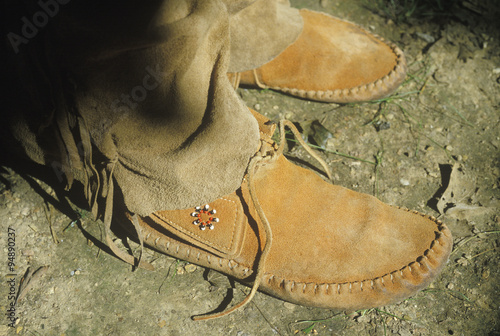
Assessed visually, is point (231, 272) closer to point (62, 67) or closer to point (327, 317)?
point (327, 317)

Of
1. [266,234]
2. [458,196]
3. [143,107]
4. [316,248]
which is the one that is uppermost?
[143,107]

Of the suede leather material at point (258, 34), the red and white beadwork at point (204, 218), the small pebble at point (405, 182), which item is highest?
the suede leather material at point (258, 34)

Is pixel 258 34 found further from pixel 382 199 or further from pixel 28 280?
pixel 28 280

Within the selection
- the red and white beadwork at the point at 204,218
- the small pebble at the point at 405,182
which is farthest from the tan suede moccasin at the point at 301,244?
the small pebble at the point at 405,182

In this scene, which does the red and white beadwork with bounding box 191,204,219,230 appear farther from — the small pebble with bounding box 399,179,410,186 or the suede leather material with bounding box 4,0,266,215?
the small pebble with bounding box 399,179,410,186

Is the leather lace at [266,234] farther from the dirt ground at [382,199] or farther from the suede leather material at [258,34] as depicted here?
the suede leather material at [258,34]

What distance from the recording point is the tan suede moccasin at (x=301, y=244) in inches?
57.9

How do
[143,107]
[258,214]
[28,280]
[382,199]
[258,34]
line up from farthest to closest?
[382,199] < [258,34] < [28,280] < [258,214] < [143,107]

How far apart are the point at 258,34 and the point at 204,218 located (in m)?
0.82

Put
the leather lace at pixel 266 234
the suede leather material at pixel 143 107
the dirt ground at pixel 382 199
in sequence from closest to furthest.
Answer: the suede leather material at pixel 143 107 → the leather lace at pixel 266 234 → the dirt ground at pixel 382 199

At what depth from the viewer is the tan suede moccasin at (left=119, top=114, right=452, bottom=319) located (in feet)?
4.83

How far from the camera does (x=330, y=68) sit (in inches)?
79.9

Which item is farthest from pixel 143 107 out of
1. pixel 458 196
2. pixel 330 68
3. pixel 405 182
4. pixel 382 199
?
pixel 458 196

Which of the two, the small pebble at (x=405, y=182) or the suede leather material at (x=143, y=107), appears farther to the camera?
the small pebble at (x=405, y=182)
